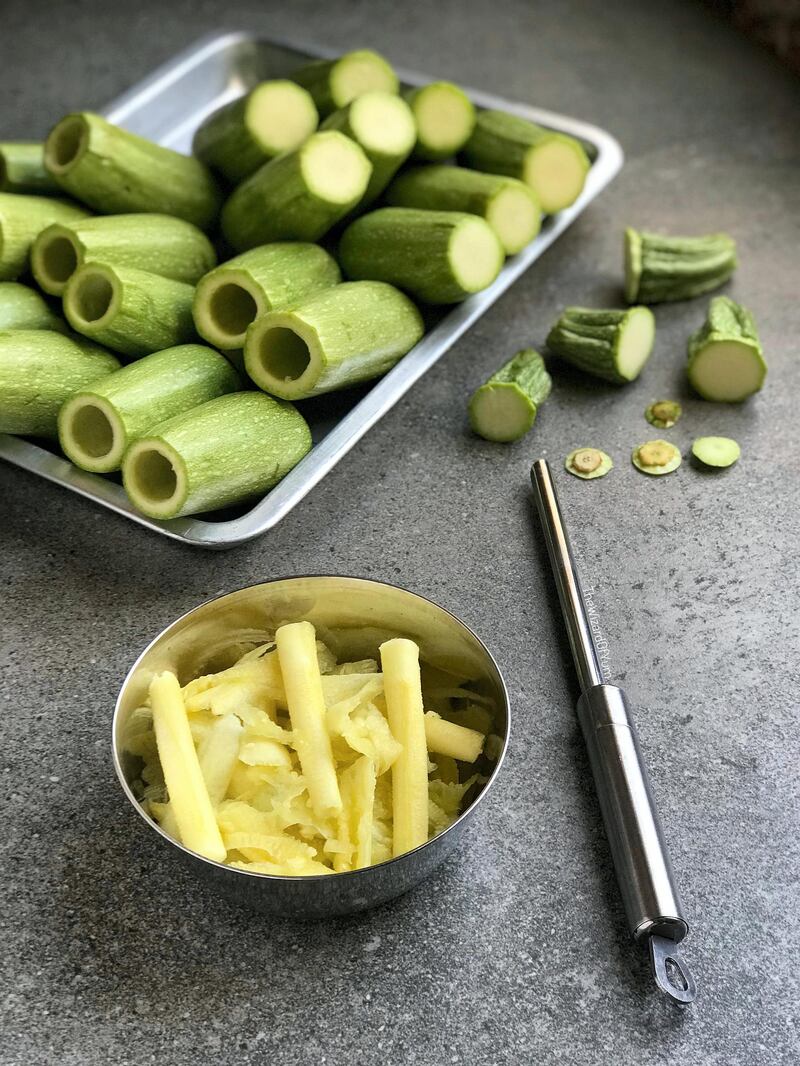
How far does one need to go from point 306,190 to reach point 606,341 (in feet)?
1.54

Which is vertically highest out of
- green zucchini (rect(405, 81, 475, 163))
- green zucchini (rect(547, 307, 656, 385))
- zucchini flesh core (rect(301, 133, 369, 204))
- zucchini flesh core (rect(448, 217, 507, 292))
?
green zucchini (rect(405, 81, 475, 163))

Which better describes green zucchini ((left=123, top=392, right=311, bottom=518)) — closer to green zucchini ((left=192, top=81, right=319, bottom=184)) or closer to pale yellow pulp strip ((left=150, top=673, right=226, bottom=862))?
pale yellow pulp strip ((left=150, top=673, right=226, bottom=862))

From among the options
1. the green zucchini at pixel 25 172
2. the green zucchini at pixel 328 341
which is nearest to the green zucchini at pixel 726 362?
the green zucchini at pixel 328 341

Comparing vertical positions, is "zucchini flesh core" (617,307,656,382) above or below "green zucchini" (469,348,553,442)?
above

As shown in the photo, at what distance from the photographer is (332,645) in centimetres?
117

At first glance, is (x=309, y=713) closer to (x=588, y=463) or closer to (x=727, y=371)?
(x=588, y=463)

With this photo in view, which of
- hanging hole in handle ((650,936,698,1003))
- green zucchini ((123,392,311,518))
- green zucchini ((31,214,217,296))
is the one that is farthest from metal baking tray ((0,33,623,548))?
hanging hole in handle ((650,936,698,1003))

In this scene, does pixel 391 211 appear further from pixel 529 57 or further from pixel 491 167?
pixel 529 57

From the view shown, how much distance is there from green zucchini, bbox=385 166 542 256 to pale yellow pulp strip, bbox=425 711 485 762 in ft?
2.87

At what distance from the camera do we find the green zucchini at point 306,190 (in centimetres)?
157

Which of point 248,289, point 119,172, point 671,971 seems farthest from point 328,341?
point 671,971

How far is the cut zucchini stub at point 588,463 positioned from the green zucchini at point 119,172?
2.31 feet

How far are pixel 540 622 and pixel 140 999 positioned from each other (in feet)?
1.94

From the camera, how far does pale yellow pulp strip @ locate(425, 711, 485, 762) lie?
106cm
